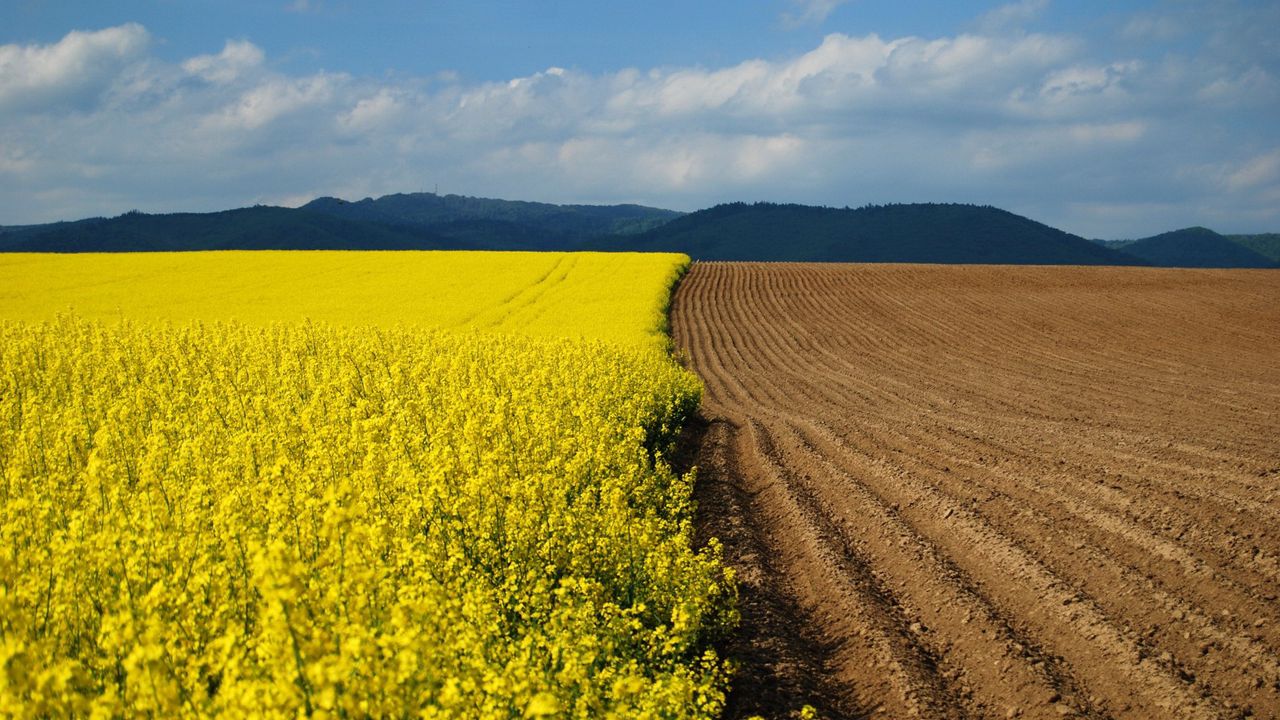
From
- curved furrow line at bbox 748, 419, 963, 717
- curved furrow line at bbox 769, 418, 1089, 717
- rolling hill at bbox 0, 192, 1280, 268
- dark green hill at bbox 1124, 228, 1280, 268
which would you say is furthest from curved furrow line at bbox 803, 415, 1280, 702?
dark green hill at bbox 1124, 228, 1280, 268

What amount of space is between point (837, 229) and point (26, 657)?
602 feet

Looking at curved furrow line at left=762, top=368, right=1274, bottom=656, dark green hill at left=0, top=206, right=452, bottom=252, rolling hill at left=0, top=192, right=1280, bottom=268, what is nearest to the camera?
curved furrow line at left=762, top=368, right=1274, bottom=656

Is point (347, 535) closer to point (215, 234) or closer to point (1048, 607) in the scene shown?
point (1048, 607)

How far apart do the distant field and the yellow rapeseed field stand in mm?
8967

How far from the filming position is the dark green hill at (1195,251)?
160 metres

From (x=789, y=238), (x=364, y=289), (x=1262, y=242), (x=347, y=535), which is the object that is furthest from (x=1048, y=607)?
(x=1262, y=242)

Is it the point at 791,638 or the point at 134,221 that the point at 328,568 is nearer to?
the point at 791,638

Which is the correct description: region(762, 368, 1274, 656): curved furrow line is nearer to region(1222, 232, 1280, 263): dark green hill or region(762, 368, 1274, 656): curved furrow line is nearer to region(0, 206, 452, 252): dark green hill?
region(0, 206, 452, 252): dark green hill

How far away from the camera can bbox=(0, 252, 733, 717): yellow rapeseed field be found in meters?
3.53

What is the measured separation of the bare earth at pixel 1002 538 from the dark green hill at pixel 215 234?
382 feet

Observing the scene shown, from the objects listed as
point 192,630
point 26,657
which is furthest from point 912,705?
point 26,657

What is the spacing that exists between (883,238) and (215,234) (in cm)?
12252

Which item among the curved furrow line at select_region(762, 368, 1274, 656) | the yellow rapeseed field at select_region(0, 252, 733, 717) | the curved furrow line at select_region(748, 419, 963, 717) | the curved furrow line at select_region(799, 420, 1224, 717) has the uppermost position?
the yellow rapeseed field at select_region(0, 252, 733, 717)

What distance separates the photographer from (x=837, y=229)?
179 meters
